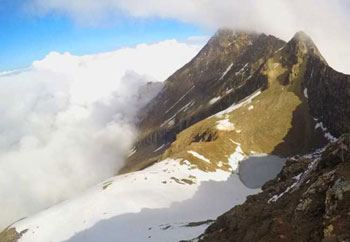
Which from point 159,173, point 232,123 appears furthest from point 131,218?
point 232,123

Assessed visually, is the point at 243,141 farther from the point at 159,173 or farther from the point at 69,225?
the point at 69,225

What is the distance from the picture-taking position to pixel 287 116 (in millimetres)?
130750

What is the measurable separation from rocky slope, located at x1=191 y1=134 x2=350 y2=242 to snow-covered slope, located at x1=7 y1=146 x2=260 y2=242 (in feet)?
32.2

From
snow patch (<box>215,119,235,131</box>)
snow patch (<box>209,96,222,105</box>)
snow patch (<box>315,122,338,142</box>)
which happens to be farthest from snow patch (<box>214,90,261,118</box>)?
snow patch (<box>209,96,222,105</box>)

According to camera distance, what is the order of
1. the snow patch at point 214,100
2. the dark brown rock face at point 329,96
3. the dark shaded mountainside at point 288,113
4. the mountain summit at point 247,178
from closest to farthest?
the mountain summit at point 247,178, the dark shaded mountainside at point 288,113, the dark brown rock face at point 329,96, the snow patch at point 214,100

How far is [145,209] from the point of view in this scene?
206 ft

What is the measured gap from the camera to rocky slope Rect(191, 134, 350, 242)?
67.8ft

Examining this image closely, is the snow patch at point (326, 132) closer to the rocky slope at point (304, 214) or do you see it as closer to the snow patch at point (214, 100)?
the snow patch at point (214, 100)

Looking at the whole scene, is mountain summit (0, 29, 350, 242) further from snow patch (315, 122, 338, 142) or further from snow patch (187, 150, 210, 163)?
snow patch (187, 150, 210, 163)

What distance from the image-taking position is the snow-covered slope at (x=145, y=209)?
5078 cm

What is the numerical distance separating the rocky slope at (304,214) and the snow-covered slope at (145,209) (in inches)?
387

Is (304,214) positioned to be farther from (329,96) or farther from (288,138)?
(329,96)

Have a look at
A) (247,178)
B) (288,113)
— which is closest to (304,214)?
(247,178)

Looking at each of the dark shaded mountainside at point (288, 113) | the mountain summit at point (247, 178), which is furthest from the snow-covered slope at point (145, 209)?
the dark shaded mountainside at point (288, 113)
